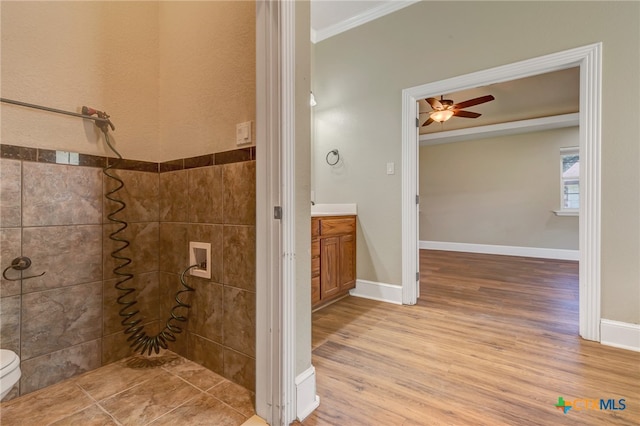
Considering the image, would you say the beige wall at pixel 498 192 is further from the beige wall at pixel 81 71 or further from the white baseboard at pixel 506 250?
the beige wall at pixel 81 71

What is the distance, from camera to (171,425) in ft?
3.64

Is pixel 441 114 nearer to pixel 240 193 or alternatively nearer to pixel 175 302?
pixel 240 193

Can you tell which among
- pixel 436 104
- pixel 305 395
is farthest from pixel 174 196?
pixel 436 104

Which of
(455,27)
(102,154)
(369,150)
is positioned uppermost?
(455,27)

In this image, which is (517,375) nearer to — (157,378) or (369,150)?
(157,378)

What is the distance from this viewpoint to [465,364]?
1.58 m

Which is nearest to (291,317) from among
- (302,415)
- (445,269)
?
(302,415)

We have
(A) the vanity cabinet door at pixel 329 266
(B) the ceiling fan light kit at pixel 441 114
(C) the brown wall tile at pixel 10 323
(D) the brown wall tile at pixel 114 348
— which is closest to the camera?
(C) the brown wall tile at pixel 10 323

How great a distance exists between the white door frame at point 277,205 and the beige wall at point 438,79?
1.75m

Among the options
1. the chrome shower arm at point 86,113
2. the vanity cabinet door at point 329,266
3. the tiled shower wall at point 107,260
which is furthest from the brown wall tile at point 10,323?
the vanity cabinet door at point 329,266

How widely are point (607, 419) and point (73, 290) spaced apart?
8.16 ft

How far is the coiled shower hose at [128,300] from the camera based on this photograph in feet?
4.98

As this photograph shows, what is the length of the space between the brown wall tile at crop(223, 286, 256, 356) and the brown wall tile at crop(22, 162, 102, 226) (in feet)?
2.76

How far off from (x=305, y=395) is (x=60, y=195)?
1483 millimetres
